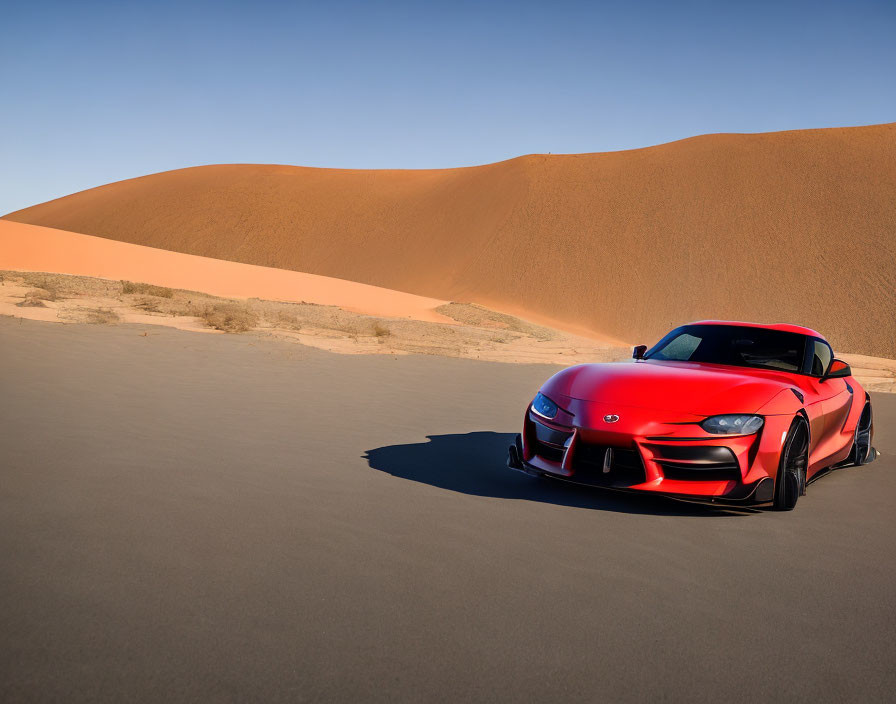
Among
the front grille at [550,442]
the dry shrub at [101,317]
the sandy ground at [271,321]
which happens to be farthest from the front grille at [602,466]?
the dry shrub at [101,317]

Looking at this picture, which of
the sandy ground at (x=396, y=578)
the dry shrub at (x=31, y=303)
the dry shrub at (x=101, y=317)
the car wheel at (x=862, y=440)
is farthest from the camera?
the dry shrub at (x=31, y=303)

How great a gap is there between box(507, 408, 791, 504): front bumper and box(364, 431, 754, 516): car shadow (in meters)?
0.24

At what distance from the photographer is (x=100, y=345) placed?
14.2 meters

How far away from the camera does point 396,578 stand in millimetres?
3900

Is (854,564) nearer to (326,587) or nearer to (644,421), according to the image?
(644,421)

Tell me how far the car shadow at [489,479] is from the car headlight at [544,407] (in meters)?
0.57

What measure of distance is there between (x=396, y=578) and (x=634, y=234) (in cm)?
6623

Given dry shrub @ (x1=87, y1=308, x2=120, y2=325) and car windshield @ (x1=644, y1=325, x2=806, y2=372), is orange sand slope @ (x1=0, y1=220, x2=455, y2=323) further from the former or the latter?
car windshield @ (x1=644, y1=325, x2=806, y2=372)

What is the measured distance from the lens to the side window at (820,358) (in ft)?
23.1

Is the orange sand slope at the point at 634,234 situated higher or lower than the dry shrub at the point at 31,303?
higher

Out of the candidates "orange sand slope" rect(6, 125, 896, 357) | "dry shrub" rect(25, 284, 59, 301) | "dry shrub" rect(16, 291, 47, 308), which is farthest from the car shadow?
"orange sand slope" rect(6, 125, 896, 357)

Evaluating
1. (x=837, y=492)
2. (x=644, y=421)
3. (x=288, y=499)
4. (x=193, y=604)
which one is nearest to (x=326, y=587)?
(x=193, y=604)

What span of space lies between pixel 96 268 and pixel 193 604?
34.7 m

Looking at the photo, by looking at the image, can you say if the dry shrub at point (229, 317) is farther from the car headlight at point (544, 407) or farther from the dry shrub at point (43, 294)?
the car headlight at point (544, 407)
